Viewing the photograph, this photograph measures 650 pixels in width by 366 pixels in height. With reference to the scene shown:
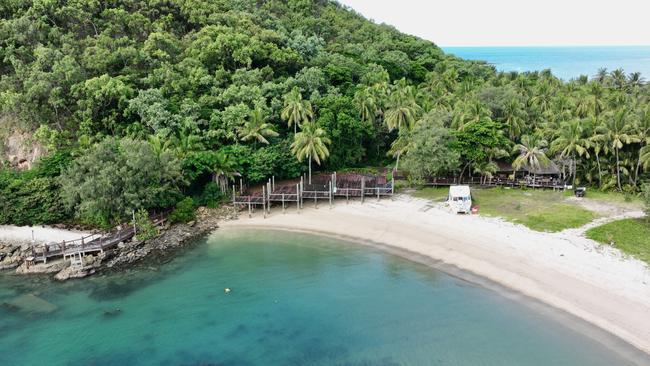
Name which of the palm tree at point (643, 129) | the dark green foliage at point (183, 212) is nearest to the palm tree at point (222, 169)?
the dark green foliage at point (183, 212)

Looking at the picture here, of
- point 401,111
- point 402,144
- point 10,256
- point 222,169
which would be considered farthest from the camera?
point 401,111

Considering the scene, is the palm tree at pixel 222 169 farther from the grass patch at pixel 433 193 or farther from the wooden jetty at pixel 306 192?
the grass patch at pixel 433 193

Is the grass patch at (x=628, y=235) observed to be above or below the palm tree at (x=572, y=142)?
below

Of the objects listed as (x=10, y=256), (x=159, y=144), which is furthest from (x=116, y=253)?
(x=159, y=144)

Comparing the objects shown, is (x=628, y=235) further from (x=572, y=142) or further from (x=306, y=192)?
(x=306, y=192)

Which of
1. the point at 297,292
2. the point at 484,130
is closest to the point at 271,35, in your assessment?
the point at 484,130

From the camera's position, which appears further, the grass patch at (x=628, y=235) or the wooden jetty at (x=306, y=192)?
the wooden jetty at (x=306, y=192)
